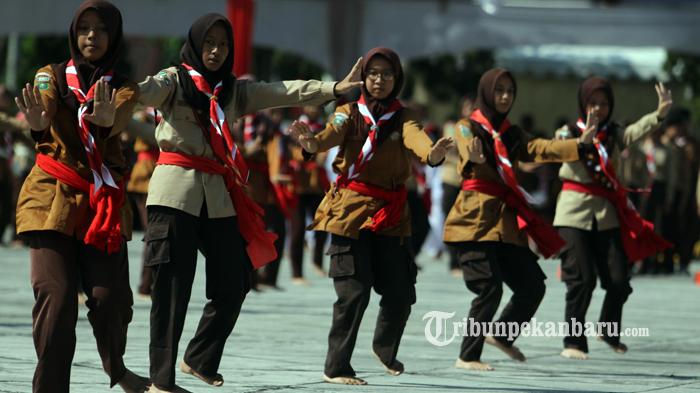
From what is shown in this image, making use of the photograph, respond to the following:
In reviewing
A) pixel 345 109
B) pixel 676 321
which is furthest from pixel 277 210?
pixel 345 109

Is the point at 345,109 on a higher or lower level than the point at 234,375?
higher

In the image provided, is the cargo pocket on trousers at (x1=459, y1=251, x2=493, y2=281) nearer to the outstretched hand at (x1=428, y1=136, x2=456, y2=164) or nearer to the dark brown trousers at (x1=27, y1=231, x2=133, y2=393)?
the outstretched hand at (x1=428, y1=136, x2=456, y2=164)

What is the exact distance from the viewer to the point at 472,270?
948 centimetres

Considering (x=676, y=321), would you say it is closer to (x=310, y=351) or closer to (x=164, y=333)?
(x=310, y=351)

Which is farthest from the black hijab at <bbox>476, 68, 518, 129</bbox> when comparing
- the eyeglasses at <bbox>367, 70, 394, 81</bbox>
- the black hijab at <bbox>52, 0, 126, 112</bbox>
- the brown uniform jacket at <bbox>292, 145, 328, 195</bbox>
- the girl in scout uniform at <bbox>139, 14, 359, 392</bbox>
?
the brown uniform jacket at <bbox>292, 145, 328, 195</bbox>

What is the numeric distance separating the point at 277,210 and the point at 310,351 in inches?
194

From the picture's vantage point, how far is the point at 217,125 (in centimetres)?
758

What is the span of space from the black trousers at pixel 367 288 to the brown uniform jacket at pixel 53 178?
191 cm

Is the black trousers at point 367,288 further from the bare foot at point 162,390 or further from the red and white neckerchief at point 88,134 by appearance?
the red and white neckerchief at point 88,134

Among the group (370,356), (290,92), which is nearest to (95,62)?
(290,92)

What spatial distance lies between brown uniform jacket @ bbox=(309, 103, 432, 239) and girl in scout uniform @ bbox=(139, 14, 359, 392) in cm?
83

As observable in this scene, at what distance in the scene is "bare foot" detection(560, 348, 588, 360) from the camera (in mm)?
10195

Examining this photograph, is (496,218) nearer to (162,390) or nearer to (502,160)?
(502,160)

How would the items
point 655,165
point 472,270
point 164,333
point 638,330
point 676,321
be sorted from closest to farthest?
1. point 164,333
2. point 472,270
3. point 638,330
4. point 676,321
5. point 655,165
